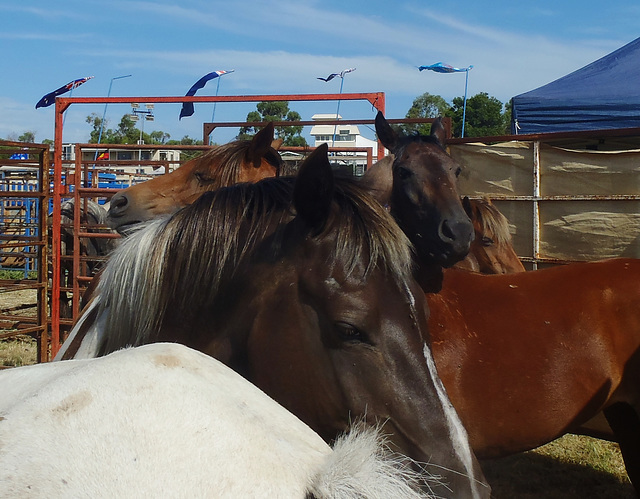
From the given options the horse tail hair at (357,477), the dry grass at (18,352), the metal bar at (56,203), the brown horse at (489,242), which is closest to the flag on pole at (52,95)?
the metal bar at (56,203)

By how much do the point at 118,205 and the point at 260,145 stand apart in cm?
82

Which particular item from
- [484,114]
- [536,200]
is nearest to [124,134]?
[484,114]

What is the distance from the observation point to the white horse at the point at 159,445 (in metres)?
0.83

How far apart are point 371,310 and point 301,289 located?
184 mm

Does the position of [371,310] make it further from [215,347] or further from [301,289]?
[215,347]

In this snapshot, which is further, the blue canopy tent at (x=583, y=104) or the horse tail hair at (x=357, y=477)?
the blue canopy tent at (x=583, y=104)

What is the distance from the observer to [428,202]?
3.10m

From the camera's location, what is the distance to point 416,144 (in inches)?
136

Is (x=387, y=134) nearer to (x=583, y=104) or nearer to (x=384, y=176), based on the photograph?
(x=384, y=176)

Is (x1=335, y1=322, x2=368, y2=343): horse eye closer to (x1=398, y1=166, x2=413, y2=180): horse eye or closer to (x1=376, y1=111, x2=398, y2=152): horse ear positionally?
(x1=398, y1=166, x2=413, y2=180): horse eye

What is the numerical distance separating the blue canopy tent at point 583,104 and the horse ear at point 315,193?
21.9ft

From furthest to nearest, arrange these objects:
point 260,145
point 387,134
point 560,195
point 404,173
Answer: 1. point 560,195
2. point 387,134
3. point 404,173
4. point 260,145

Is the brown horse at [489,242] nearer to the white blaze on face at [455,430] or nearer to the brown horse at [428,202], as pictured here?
the brown horse at [428,202]

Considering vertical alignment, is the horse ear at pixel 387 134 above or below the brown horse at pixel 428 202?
above
